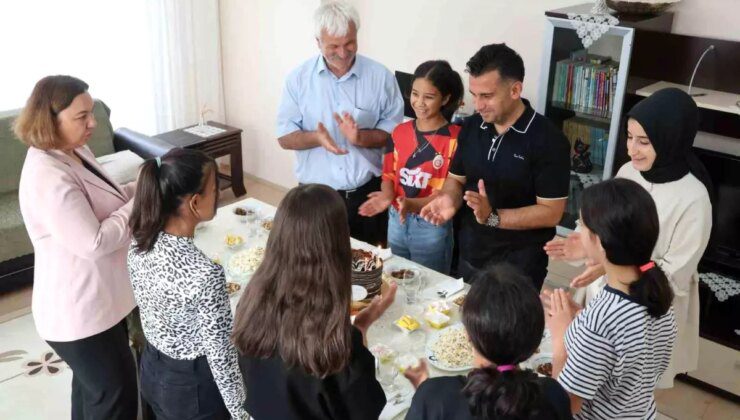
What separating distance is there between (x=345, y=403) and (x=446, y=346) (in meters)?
0.65

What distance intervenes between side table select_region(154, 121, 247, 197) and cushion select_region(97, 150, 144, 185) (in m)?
0.47

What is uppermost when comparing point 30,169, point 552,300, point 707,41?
point 707,41

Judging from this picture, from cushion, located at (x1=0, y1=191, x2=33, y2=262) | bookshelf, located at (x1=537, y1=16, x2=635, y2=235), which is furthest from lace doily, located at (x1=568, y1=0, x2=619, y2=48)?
cushion, located at (x1=0, y1=191, x2=33, y2=262)

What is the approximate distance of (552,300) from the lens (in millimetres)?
2010

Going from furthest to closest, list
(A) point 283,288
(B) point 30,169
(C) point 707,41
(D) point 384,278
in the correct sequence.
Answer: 1. (C) point 707,41
2. (D) point 384,278
3. (B) point 30,169
4. (A) point 283,288

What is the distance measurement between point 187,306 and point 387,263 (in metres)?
1.13

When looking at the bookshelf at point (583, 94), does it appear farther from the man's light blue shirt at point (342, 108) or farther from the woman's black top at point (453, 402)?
the woman's black top at point (453, 402)

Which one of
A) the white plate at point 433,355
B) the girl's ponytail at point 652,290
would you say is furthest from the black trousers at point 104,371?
the girl's ponytail at point 652,290

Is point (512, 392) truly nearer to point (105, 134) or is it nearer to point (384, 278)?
point (384, 278)

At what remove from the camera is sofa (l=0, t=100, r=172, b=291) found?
4016mm

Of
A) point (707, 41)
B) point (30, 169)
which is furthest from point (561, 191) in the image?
point (30, 169)

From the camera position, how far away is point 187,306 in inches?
77.0

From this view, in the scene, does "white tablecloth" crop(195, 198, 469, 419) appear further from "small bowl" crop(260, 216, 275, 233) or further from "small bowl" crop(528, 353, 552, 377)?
"small bowl" crop(528, 353, 552, 377)

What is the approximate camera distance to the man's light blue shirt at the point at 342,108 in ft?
10.8
